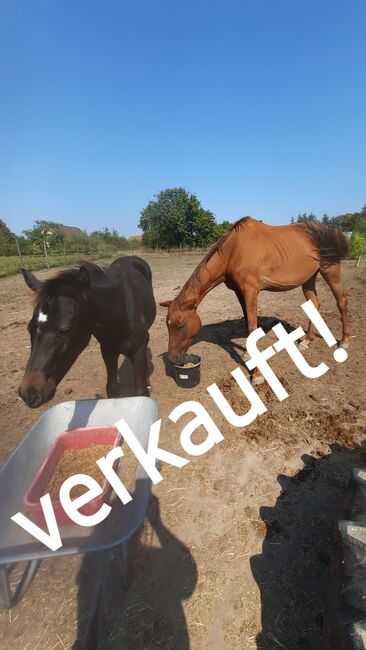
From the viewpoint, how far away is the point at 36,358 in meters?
1.95

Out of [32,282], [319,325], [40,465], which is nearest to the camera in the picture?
[40,465]

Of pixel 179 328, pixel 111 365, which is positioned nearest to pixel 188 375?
pixel 179 328

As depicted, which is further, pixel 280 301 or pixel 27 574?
pixel 280 301

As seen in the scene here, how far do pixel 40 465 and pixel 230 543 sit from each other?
151 centimetres

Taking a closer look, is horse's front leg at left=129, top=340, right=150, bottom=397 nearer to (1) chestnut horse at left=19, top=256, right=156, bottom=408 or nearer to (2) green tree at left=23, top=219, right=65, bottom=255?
(1) chestnut horse at left=19, top=256, right=156, bottom=408

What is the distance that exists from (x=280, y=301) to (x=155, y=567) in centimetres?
803

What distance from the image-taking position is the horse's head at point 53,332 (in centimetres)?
191

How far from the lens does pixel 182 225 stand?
155 feet

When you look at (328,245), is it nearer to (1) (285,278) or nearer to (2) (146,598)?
(1) (285,278)

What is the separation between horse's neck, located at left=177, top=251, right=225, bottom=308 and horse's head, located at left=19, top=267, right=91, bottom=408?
1.92 metres

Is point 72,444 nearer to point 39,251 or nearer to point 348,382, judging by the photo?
point 348,382

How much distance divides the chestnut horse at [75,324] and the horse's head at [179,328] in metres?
0.78

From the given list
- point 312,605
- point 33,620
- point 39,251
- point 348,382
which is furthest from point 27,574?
point 39,251

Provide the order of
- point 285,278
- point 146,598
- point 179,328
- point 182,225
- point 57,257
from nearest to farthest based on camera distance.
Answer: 1. point 146,598
2. point 179,328
3. point 285,278
4. point 57,257
5. point 182,225
